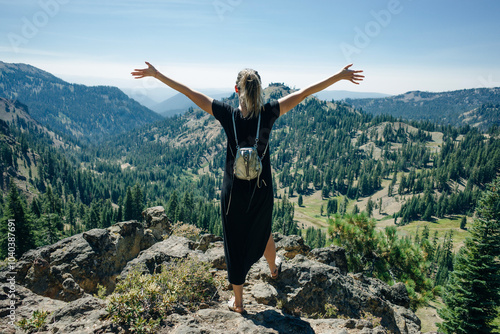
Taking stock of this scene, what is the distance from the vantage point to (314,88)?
4.70 meters

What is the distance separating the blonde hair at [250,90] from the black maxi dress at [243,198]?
0.54 feet

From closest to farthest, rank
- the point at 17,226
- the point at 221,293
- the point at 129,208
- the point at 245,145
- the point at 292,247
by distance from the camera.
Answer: the point at 245,145, the point at 221,293, the point at 292,247, the point at 17,226, the point at 129,208

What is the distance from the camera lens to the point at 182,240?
11320 mm

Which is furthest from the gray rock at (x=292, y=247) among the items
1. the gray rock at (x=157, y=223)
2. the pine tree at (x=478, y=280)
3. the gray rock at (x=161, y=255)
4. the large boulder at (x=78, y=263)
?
the pine tree at (x=478, y=280)

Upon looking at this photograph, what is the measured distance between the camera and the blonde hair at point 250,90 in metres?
4.02

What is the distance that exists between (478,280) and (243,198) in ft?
81.1

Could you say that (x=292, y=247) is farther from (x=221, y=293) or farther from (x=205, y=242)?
(x=221, y=293)

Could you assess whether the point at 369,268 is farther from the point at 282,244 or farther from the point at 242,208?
the point at 242,208

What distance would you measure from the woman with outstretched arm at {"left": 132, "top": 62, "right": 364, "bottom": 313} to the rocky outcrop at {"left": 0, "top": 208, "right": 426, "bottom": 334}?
107 cm

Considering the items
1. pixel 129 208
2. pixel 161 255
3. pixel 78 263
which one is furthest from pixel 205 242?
pixel 129 208

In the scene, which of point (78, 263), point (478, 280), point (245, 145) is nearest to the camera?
point (245, 145)

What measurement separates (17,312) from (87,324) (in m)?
2.29

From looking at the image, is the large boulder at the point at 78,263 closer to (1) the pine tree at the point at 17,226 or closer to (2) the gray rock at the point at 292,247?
(2) the gray rock at the point at 292,247

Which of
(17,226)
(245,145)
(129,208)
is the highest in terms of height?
(245,145)
